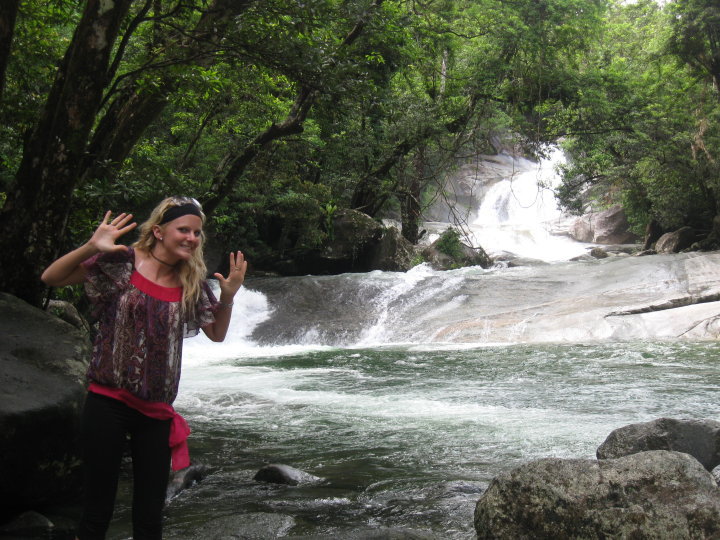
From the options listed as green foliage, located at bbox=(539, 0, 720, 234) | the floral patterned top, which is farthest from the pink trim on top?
green foliage, located at bbox=(539, 0, 720, 234)

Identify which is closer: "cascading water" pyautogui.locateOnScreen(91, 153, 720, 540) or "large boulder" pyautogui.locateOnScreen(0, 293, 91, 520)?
"large boulder" pyautogui.locateOnScreen(0, 293, 91, 520)

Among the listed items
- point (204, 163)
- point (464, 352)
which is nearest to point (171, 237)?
point (464, 352)

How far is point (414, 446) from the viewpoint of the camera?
6.32m

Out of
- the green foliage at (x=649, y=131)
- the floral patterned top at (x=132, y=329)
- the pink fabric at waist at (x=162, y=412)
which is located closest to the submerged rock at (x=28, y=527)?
the pink fabric at waist at (x=162, y=412)

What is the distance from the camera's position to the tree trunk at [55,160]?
487 centimetres

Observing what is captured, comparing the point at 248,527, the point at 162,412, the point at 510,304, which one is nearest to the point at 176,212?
the point at 162,412

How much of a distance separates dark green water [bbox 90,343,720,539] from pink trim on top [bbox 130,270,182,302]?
163 cm

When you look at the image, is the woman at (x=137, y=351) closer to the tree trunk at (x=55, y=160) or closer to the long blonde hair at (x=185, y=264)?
the long blonde hair at (x=185, y=264)

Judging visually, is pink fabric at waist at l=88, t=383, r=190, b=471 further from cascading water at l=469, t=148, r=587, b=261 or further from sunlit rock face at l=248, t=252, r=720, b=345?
cascading water at l=469, t=148, r=587, b=261

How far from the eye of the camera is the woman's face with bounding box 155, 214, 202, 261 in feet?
8.87

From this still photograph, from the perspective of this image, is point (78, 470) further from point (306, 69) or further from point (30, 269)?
point (306, 69)

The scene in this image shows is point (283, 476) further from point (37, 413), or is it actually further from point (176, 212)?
point (176, 212)

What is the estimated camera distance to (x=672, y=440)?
486cm

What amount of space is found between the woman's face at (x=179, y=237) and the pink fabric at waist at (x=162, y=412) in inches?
21.7
